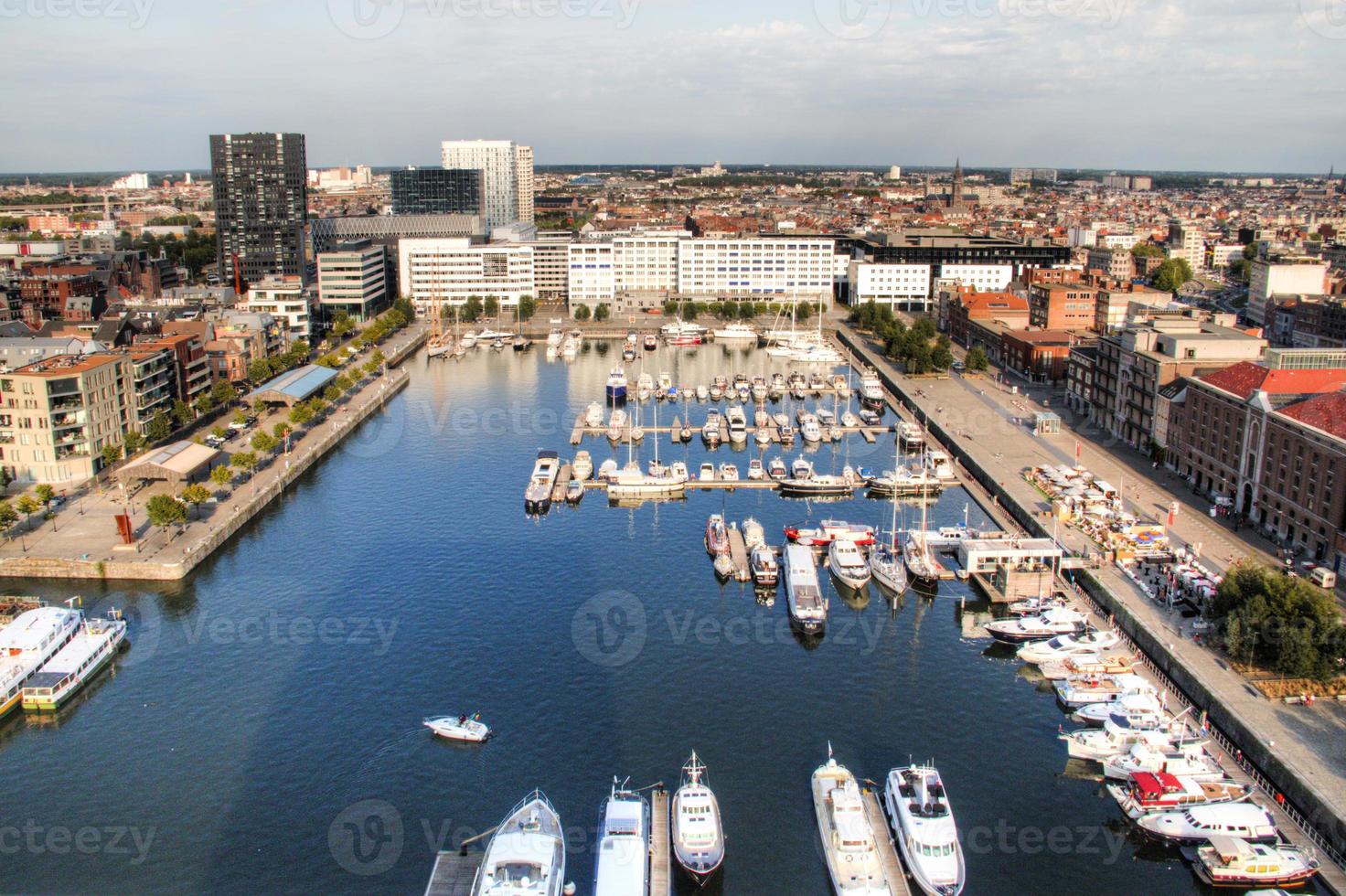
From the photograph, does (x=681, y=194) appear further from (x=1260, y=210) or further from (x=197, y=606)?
(x=197, y=606)

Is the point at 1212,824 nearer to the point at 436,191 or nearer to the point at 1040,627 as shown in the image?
the point at 1040,627

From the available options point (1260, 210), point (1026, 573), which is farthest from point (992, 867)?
point (1260, 210)

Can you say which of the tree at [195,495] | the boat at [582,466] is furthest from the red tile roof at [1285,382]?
the tree at [195,495]

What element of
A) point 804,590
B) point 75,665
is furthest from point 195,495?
point 804,590

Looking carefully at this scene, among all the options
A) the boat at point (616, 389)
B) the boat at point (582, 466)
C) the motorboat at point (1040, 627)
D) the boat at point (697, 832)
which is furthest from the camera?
the boat at point (616, 389)

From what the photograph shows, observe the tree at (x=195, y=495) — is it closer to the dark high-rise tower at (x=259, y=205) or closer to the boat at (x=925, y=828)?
the boat at (x=925, y=828)

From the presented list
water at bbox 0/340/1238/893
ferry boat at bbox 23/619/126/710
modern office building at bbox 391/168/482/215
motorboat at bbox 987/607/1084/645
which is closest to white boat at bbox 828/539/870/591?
water at bbox 0/340/1238/893

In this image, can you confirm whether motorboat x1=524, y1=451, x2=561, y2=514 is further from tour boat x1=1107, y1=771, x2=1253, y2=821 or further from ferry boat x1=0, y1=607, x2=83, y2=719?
tour boat x1=1107, y1=771, x2=1253, y2=821
